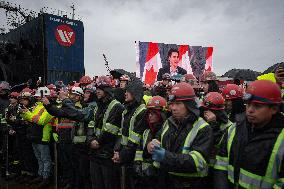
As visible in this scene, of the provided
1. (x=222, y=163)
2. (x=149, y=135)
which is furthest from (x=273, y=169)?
(x=149, y=135)

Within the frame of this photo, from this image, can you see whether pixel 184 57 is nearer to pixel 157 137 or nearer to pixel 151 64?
pixel 151 64

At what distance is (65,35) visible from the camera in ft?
44.1

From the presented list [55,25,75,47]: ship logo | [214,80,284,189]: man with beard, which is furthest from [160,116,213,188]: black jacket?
[55,25,75,47]: ship logo

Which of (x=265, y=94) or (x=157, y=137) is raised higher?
(x=265, y=94)

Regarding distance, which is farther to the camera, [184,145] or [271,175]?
[184,145]

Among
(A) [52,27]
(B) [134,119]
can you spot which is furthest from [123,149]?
(A) [52,27]

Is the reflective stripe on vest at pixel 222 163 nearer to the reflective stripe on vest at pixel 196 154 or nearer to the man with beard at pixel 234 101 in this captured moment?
the reflective stripe on vest at pixel 196 154

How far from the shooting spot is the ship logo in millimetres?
13250

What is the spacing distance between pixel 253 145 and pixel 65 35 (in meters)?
12.1

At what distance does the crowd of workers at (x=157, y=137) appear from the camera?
2664mm

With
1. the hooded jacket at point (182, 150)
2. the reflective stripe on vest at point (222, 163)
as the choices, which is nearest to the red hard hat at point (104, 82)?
the hooded jacket at point (182, 150)

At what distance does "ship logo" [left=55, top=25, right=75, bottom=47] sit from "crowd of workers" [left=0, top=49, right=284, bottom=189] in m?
4.47

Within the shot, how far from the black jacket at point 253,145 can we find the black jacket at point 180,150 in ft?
1.54

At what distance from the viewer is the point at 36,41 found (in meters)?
13.6
